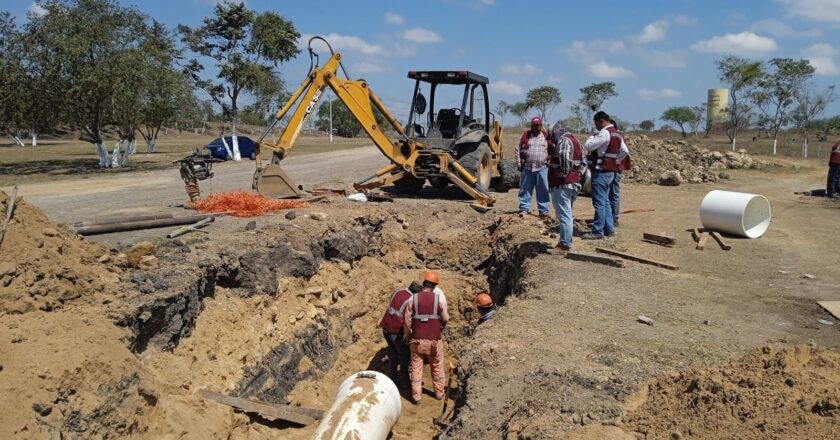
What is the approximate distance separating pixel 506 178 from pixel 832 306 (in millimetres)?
9204

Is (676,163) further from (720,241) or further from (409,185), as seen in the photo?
(720,241)

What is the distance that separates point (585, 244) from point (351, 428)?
5.07 m

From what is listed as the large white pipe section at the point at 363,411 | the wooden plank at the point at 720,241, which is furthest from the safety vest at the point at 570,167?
the large white pipe section at the point at 363,411

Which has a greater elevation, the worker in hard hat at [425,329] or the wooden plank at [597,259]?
the wooden plank at [597,259]

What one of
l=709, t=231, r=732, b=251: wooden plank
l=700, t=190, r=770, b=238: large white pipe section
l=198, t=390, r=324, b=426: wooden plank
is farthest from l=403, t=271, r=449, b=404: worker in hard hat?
l=700, t=190, r=770, b=238: large white pipe section

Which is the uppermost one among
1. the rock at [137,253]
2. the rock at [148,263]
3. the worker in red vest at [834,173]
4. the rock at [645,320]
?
the worker in red vest at [834,173]

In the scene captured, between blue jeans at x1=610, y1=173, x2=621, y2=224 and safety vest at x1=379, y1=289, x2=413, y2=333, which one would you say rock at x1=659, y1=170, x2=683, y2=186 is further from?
safety vest at x1=379, y1=289, x2=413, y2=333

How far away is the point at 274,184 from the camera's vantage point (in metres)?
11.6

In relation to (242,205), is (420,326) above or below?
below

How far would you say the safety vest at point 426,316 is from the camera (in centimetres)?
702

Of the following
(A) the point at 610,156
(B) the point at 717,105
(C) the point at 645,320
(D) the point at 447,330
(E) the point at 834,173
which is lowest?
(D) the point at 447,330

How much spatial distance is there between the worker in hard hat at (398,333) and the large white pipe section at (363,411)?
1.16m

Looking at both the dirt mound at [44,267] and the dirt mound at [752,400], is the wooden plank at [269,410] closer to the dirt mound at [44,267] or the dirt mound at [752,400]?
the dirt mound at [44,267]

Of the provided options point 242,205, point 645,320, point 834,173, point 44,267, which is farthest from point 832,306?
point 834,173
